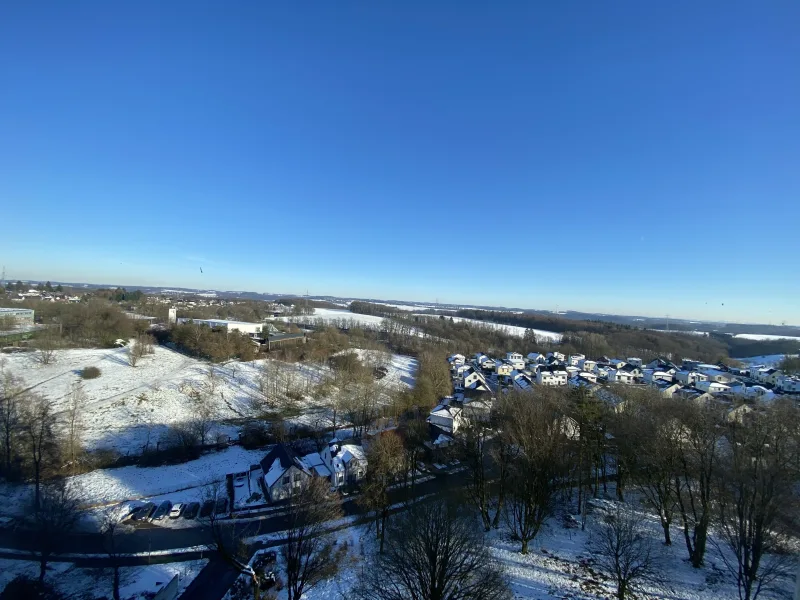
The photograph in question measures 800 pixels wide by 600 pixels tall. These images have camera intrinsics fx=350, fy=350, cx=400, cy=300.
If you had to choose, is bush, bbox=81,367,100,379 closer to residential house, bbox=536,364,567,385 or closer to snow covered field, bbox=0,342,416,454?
snow covered field, bbox=0,342,416,454

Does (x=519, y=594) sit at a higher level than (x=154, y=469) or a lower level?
higher

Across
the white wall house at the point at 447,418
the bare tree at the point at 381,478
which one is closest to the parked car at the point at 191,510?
the bare tree at the point at 381,478

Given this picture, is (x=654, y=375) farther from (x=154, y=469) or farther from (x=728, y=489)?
(x=154, y=469)

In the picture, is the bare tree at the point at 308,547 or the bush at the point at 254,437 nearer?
the bare tree at the point at 308,547

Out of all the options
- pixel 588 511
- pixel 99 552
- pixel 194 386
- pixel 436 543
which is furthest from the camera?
pixel 194 386

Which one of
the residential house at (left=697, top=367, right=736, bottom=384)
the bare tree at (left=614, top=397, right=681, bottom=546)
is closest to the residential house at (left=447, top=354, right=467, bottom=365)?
the residential house at (left=697, top=367, right=736, bottom=384)

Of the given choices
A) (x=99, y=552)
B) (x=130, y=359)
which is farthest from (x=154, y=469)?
(x=130, y=359)

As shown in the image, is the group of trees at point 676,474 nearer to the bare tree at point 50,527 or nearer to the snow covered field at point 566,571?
the snow covered field at point 566,571
